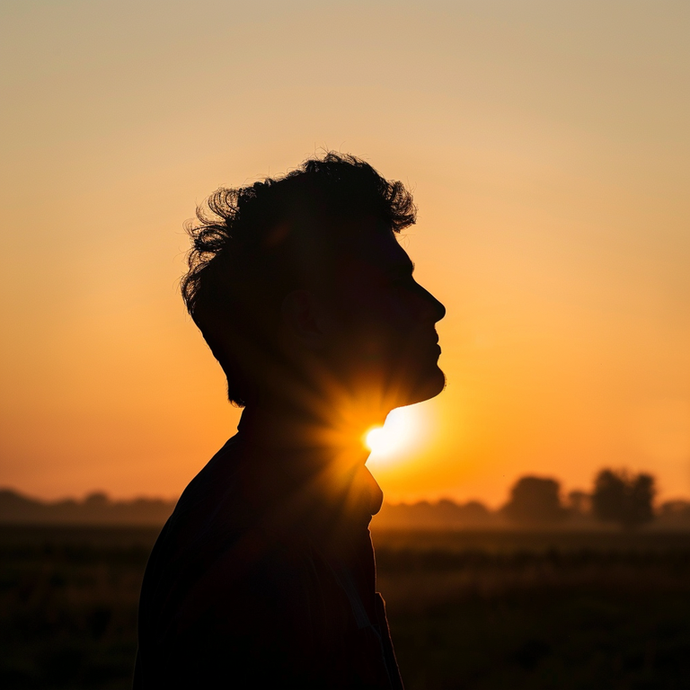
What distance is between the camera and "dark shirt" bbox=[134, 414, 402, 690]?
113 cm

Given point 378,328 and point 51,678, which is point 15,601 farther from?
point 378,328

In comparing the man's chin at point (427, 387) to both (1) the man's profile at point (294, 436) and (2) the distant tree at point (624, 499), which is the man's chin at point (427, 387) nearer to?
(1) the man's profile at point (294, 436)

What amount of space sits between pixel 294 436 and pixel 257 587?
46 centimetres

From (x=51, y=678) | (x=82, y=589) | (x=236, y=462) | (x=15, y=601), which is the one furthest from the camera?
(x=82, y=589)

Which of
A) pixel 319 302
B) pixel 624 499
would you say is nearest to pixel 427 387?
pixel 319 302

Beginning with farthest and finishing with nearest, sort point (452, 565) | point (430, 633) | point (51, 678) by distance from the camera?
point (452, 565)
point (430, 633)
point (51, 678)

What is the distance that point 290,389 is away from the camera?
5.33ft

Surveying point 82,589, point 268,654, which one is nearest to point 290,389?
point 268,654

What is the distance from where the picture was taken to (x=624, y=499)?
6570 inches

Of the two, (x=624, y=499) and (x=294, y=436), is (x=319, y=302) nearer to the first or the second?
(x=294, y=436)

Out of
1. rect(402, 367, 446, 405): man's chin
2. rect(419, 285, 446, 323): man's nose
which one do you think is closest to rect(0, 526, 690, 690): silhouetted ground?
rect(402, 367, 446, 405): man's chin

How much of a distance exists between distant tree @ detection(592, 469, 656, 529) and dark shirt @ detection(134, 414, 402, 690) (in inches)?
6880

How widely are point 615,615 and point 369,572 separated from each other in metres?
17.9

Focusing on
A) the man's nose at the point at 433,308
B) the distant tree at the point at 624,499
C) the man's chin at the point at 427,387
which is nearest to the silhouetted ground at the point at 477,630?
the man's chin at the point at 427,387
